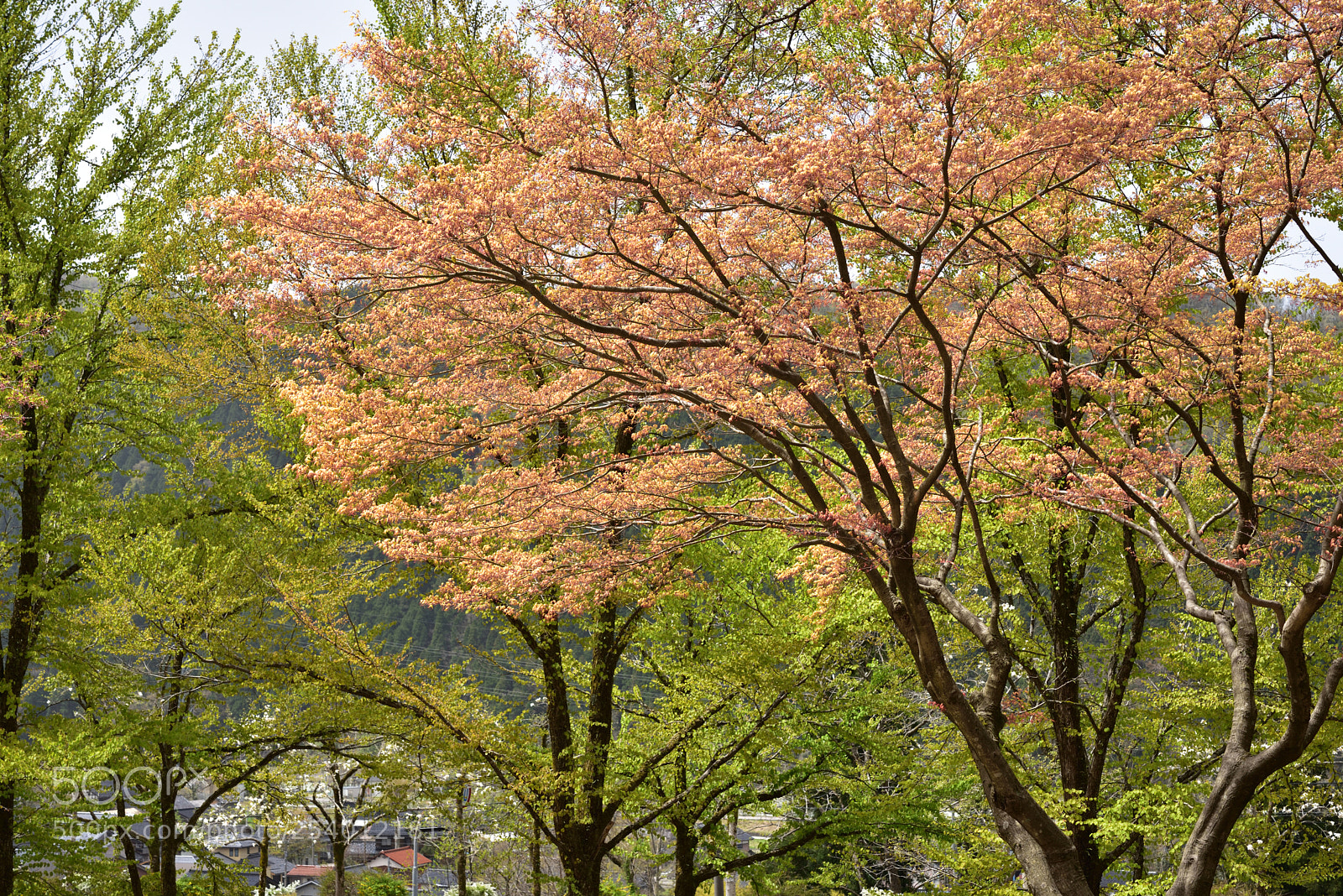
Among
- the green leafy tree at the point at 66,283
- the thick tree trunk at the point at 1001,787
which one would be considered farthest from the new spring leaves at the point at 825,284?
the green leafy tree at the point at 66,283

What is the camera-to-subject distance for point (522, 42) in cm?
973

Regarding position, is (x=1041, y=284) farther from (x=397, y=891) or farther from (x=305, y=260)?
(x=397, y=891)

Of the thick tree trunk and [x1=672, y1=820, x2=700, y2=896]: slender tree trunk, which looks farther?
[x1=672, y1=820, x2=700, y2=896]: slender tree trunk

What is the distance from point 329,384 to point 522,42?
408 cm

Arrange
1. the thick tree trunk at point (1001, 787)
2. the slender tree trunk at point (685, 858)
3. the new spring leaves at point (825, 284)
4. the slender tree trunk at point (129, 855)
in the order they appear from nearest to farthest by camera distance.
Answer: the new spring leaves at point (825, 284) < the thick tree trunk at point (1001, 787) < the slender tree trunk at point (685, 858) < the slender tree trunk at point (129, 855)

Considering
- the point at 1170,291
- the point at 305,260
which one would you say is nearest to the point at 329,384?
the point at 305,260
